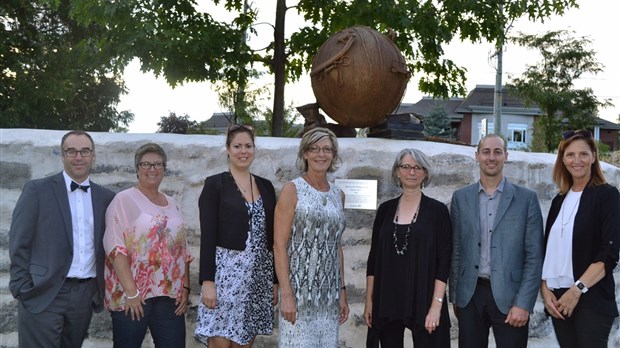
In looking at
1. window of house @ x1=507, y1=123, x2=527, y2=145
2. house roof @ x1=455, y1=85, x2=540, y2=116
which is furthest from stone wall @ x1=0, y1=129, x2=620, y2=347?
window of house @ x1=507, y1=123, x2=527, y2=145

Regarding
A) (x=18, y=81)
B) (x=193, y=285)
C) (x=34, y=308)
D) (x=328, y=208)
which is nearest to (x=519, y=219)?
(x=328, y=208)

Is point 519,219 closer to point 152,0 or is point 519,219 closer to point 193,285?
point 193,285

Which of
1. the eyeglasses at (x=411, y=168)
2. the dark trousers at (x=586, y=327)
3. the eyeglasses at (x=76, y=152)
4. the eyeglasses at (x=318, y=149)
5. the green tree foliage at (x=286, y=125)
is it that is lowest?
the dark trousers at (x=586, y=327)

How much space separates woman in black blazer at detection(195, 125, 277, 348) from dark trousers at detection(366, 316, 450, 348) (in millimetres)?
574

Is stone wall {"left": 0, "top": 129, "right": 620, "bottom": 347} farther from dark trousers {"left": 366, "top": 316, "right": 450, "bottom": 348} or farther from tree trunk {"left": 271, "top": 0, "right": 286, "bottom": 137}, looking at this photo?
tree trunk {"left": 271, "top": 0, "right": 286, "bottom": 137}

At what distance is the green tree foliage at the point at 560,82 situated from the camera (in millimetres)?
20016

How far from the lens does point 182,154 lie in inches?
172

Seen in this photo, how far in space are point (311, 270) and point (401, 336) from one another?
587mm

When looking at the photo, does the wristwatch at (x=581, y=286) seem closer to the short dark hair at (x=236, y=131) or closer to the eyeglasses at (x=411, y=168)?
the eyeglasses at (x=411, y=168)

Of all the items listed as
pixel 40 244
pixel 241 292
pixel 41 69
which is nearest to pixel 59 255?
pixel 40 244

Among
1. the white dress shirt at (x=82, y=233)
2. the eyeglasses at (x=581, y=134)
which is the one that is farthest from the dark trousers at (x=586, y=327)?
the white dress shirt at (x=82, y=233)

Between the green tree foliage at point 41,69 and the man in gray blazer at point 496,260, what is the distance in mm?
9640

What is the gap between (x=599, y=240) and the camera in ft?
10.5

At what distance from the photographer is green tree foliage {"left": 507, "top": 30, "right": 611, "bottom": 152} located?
65.7 ft
